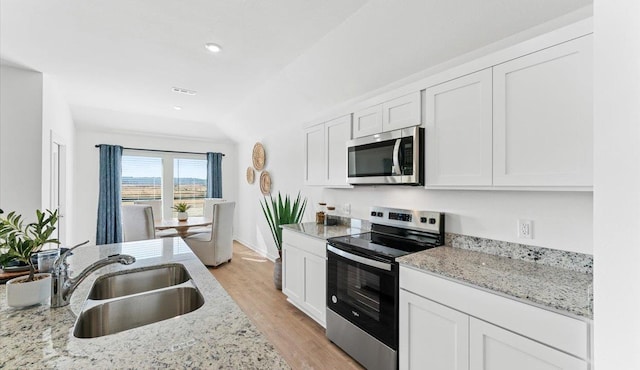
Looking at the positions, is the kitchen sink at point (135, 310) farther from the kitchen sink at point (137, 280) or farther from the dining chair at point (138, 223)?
the dining chair at point (138, 223)

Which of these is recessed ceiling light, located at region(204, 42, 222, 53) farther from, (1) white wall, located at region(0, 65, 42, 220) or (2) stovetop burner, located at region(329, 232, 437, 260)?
(2) stovetop burner, located at region(329, 232, 437, 260)

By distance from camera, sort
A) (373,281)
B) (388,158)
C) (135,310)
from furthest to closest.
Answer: (388,158)
(373,281)
(135,310)

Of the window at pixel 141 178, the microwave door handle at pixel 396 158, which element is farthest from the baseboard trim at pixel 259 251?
the microwave door handle at pixel 396 158

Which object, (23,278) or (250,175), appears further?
(250,175)

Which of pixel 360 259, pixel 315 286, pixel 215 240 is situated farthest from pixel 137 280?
pixel 215 240

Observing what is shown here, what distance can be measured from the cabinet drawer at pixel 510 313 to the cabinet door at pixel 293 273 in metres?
1.38

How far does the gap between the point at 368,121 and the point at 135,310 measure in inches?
81.2

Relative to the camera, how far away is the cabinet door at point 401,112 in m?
1.98

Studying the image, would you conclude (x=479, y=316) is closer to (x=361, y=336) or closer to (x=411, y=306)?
(x=411, y=306)

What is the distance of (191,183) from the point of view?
596 cm

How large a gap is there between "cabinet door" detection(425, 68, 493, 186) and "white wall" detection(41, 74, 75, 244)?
381 centimetres

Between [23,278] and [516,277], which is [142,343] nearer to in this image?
[23,278]

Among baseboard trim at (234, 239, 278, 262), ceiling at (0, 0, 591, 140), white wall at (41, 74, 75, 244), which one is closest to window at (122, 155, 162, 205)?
white wall at (41, 74, 75, 244)

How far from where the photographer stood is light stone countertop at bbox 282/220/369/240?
253 cm
